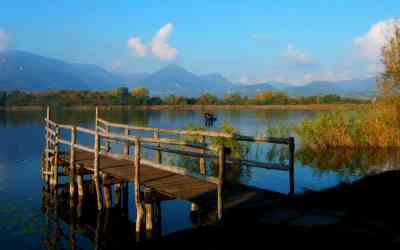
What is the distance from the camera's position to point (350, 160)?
21.6m

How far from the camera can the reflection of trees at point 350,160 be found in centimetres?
1929

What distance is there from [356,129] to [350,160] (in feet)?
13.5

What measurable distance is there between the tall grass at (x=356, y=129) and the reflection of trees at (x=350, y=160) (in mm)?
651

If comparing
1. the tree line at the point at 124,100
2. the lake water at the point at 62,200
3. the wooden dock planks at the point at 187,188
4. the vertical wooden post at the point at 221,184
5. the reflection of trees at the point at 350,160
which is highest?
the tree line at the point at 124,100

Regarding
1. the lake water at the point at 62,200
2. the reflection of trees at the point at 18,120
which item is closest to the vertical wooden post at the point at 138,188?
the lake water at the point at 62,200

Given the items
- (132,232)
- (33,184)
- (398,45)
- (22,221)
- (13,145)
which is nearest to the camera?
(132,232)

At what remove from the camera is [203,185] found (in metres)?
10.6

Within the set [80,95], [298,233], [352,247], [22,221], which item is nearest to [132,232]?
[22,221]

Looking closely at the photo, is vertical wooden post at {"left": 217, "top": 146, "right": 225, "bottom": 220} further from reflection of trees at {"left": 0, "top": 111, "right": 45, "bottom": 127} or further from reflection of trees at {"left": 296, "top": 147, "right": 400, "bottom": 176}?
reflection of trees at {"left": 0, "top": 111, "right": 45, "bottom": 127}

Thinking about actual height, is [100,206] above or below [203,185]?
below

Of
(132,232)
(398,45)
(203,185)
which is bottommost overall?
(132,232)

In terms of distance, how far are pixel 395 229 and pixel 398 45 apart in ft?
61.0

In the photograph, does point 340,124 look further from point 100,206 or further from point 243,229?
point 243,229

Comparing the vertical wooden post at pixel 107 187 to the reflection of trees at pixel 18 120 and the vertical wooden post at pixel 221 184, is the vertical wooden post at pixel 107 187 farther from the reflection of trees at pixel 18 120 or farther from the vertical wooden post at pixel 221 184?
the reflection of trees at pixel 18 120
